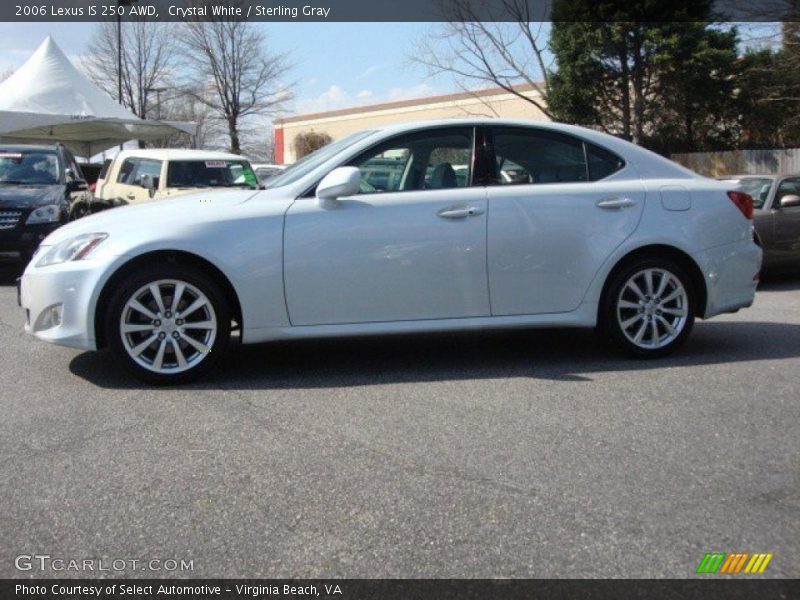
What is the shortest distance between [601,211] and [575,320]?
75 centimetres

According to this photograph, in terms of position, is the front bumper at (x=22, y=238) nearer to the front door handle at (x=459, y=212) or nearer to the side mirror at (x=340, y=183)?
the side mirror at (x=340, y=183)

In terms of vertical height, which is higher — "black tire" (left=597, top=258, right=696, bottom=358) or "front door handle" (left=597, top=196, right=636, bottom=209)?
"front door handle" (left=597, top=196, right=636, bottom=209)

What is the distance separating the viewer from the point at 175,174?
1341cm

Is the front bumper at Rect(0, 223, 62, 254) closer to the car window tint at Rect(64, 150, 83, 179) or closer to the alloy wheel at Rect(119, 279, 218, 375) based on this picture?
the car window tint at Rect(64, 150, 83, 179)

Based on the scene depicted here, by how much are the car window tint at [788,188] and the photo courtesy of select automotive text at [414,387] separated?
9.12ft

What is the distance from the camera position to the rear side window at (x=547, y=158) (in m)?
5.68

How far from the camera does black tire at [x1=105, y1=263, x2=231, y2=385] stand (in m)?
5.07

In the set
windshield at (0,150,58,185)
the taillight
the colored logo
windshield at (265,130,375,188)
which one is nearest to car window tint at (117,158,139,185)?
windshield at (0,150,58,185)

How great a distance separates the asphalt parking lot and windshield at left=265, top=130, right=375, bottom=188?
4.10ft
